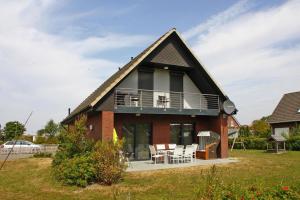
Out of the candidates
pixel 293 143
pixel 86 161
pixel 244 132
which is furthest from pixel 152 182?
pixel 244 132

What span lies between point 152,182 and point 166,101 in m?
8.29

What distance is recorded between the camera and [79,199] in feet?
30.1

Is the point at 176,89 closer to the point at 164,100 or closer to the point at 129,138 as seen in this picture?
the point at 164,100

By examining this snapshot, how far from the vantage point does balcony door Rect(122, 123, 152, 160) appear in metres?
18.6

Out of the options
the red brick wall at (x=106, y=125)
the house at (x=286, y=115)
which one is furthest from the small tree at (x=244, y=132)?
the red brick wall at (x=106, y=125)

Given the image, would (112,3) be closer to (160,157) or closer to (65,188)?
(65,188)

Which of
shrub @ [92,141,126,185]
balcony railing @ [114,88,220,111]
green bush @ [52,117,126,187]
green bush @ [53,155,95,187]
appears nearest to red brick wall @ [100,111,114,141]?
balcony railing @ [114,88,220,111]

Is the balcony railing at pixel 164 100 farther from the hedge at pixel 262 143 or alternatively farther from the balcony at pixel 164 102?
the hedge at pixel 262 143

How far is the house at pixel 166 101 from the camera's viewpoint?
59.6 ft

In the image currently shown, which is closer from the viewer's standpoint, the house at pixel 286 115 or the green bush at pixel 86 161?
the green bush at pixel 86 161

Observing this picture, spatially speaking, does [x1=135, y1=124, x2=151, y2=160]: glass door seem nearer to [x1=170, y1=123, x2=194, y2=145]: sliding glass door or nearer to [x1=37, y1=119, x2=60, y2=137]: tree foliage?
[x1=170, y1=123, x2=194, y2=145]: sliding glass door

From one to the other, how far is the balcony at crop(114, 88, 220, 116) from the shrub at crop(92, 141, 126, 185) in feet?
15.6

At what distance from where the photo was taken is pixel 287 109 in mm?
36219

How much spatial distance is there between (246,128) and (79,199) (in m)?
33.2
